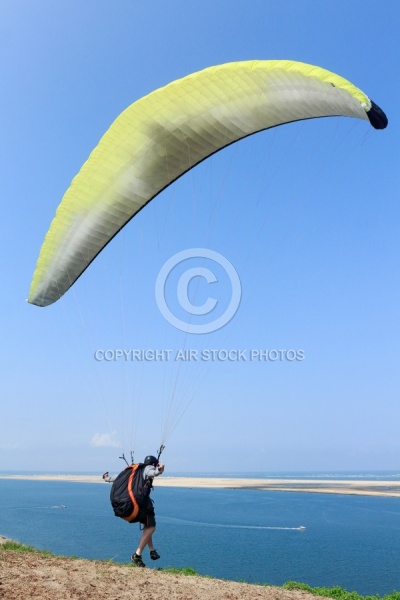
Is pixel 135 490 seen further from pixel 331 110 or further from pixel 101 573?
pixel 331 110

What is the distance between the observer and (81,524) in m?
63.8

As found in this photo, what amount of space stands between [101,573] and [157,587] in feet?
3.33

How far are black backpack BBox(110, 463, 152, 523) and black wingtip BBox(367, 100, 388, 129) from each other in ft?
20.8

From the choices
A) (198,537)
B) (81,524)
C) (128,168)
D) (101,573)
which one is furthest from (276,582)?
(81,524)

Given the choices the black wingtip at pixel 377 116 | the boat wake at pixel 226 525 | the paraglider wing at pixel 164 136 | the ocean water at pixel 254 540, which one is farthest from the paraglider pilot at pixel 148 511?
the boat wake at pixel 226 525

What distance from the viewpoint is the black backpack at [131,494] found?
Answer: 26.8 ft

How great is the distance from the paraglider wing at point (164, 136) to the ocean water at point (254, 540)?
2184cm

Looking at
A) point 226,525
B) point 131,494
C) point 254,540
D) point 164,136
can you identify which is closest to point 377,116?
point 164,136

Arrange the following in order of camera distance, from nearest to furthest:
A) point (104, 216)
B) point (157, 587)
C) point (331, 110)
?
point (157, 587)
point (331, 110)
point (104, 216)

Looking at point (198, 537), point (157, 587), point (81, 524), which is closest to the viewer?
point (157, 587)

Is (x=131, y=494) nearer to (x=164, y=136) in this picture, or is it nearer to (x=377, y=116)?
(x=164, y=136)

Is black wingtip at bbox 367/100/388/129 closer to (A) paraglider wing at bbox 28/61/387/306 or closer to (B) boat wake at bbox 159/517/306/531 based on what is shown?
(A) paraglider wing at bbox 28/61/387/306

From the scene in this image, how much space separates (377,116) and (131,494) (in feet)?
22.4

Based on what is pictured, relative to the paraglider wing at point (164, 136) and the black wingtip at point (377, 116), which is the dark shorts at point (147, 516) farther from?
the black wingtip at point (377, 116)
